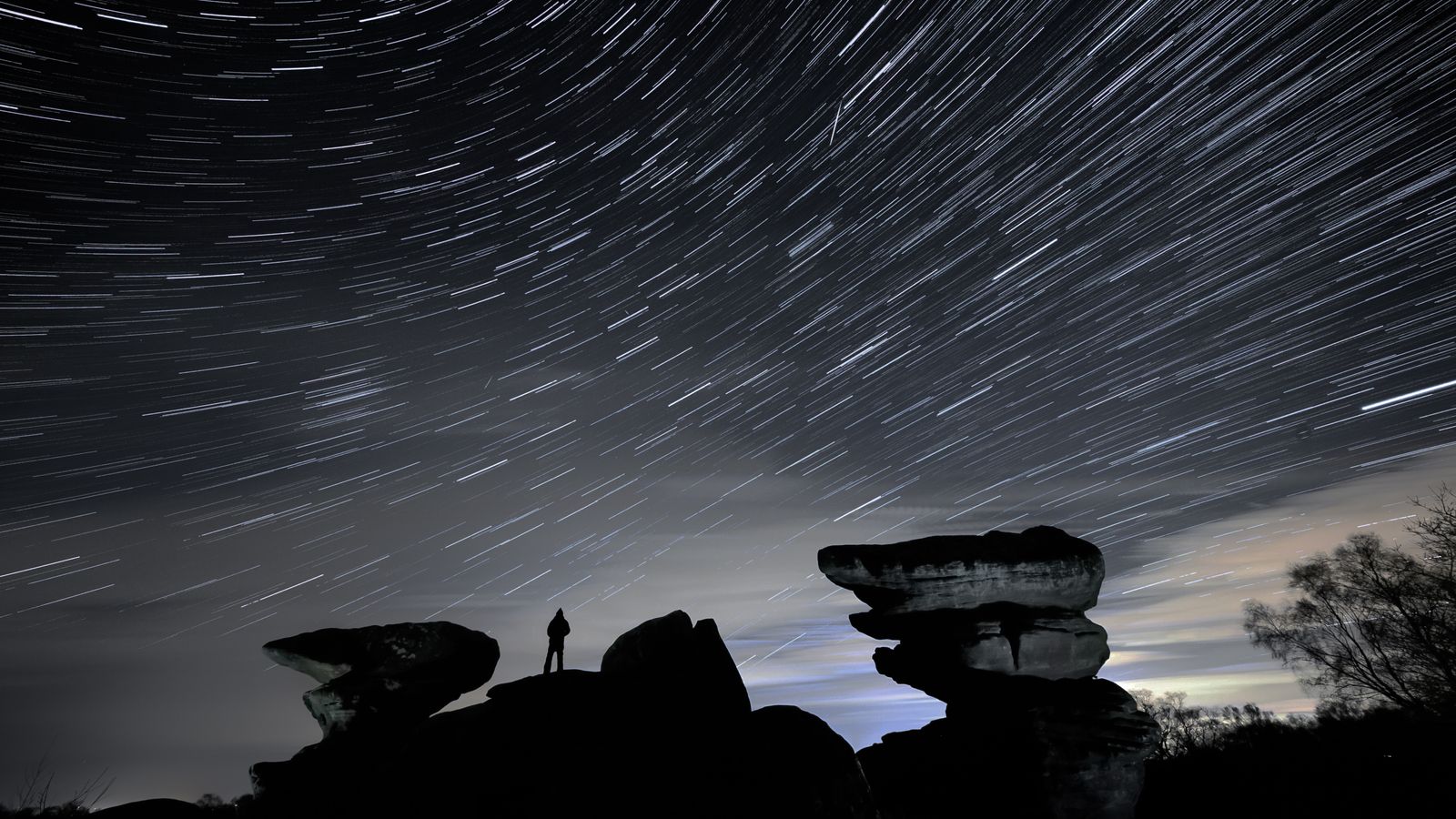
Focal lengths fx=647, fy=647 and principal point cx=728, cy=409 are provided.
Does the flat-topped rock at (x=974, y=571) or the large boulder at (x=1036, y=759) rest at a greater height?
the flat-topped rock at (x=974, y=571)

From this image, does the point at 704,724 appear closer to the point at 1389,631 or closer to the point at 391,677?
the point at 391,677

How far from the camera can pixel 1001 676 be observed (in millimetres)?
19906

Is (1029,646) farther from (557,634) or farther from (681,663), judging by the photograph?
(557,634)

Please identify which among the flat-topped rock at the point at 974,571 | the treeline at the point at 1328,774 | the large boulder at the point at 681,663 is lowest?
the treeline at the point at 1328,774

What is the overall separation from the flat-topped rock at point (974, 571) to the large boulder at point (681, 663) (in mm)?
6089

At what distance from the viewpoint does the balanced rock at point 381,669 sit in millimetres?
17938

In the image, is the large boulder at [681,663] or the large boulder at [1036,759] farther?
the large boulder at [1036,759]

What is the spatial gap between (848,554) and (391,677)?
14.1m

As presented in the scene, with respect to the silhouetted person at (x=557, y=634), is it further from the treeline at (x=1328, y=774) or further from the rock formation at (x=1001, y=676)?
the treeline at (x=1328, y=774)

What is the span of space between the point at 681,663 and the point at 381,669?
8.87 metres

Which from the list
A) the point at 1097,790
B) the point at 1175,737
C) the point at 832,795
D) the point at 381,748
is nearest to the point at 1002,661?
the point at 1097,790

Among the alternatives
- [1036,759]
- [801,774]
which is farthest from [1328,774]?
[801,774]

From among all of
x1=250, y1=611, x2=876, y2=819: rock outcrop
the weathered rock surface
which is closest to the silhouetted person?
x1=250, y1=611, x2=876, y2=819: rock outcrop

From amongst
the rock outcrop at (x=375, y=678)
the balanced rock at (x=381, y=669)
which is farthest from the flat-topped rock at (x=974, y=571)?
the balanced rock at (x=381, y=669)
